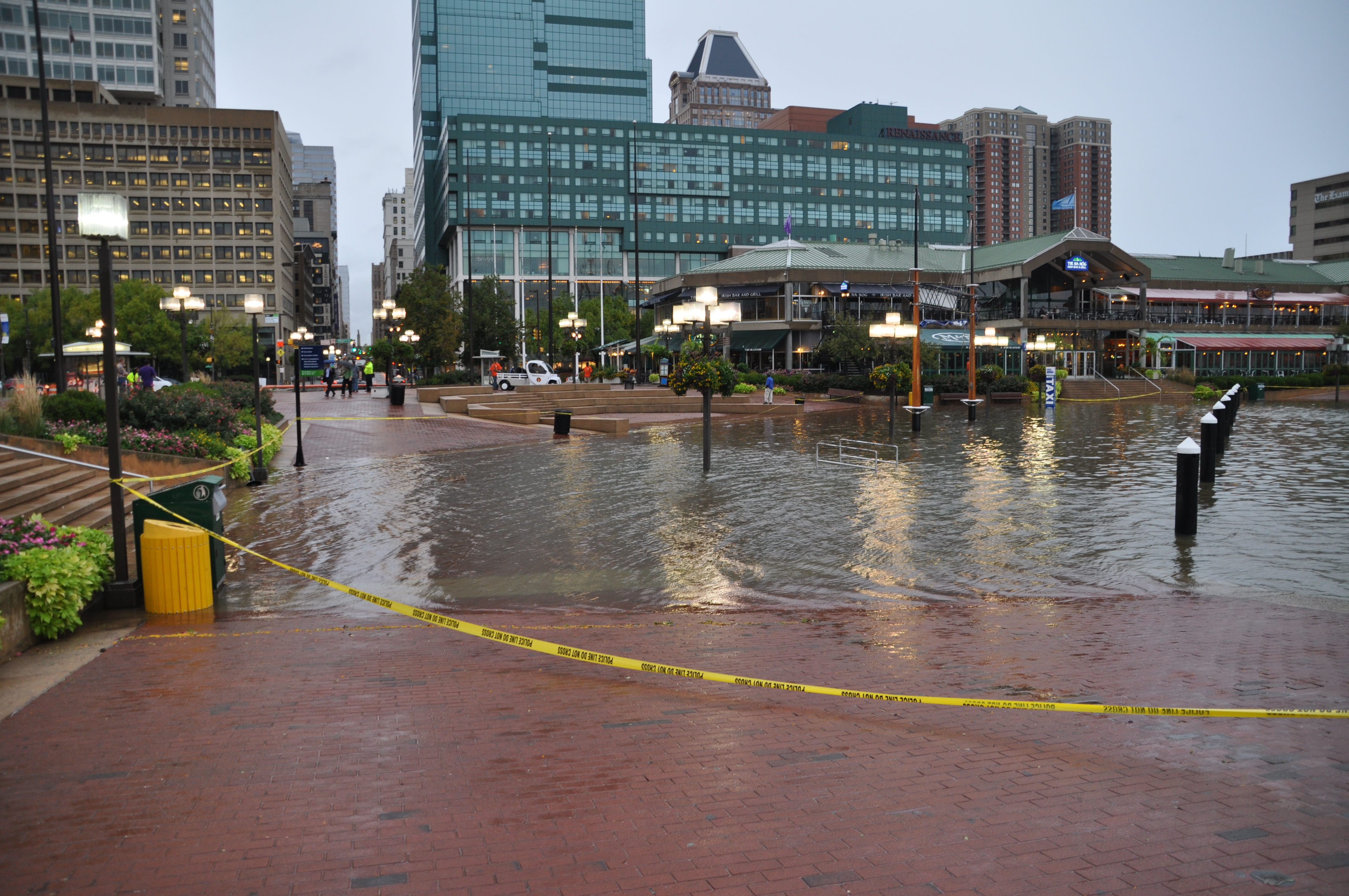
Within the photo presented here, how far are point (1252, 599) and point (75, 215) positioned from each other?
119 meters

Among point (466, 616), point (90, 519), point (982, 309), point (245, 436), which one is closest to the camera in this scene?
point (466, 616)

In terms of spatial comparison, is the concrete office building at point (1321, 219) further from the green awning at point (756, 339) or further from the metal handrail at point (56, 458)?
the metal handrail at point (56, 458)

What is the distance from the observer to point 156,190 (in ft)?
328

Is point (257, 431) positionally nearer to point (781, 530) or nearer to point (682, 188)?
A: point (781, 530)

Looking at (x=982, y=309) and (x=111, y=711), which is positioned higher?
(x=982, y=309)

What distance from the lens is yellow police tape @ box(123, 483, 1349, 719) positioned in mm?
5793

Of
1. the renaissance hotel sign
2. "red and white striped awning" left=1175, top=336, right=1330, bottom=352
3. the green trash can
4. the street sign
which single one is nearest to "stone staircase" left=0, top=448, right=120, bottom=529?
the green trash can

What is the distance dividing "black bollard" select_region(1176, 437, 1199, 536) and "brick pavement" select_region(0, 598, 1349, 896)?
4.99 metres

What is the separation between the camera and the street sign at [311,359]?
88438mm

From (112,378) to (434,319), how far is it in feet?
161

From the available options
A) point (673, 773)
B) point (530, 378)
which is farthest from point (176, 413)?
point (530, 378)

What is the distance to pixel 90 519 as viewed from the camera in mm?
12516

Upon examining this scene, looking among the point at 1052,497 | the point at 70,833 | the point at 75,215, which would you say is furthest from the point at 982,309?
the point at 75,215

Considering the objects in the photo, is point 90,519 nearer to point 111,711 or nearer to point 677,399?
point 111,711
